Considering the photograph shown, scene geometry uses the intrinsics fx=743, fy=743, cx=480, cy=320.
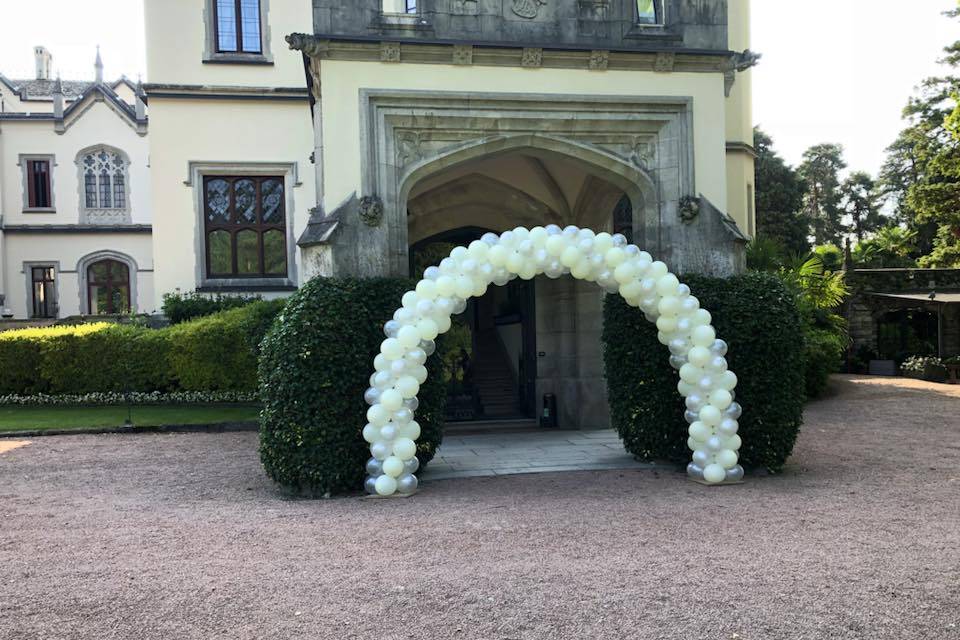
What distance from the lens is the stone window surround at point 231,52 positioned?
17.3 metres

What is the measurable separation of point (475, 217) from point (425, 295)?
→ 6.54m

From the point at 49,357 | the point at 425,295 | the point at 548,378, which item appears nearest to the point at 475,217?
the point at 548,378

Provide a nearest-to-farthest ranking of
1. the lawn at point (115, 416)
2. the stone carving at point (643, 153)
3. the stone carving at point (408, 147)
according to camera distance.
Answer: the stone carving at point (408, 147)
the stone carving at point (643, 153)
the lawn at point (115, 416)

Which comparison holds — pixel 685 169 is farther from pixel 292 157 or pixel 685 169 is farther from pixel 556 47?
pixel 292 157

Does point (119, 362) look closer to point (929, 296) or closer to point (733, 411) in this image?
point (733, 411)

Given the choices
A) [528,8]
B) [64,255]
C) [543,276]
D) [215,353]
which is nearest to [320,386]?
[528,8]

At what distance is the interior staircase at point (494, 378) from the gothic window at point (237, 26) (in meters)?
8.91

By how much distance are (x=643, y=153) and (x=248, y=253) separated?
36.2 ft

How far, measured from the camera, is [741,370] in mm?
8539

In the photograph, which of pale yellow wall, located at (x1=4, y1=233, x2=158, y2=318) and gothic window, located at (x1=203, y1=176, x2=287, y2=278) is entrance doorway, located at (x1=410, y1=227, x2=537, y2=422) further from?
pale yellow wall, located at (x1=4, y1=233, x2=158, y2=318)

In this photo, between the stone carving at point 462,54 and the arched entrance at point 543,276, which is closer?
the stone carving at point 462,54

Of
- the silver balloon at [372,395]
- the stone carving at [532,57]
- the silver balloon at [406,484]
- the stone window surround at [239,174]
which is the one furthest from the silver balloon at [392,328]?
the stone window surround at [239,174]

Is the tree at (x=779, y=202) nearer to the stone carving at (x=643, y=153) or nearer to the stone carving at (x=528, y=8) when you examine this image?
the stone carving at (x=643, y=153)

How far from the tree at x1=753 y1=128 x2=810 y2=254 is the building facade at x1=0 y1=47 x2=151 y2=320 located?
2969 centimetres
